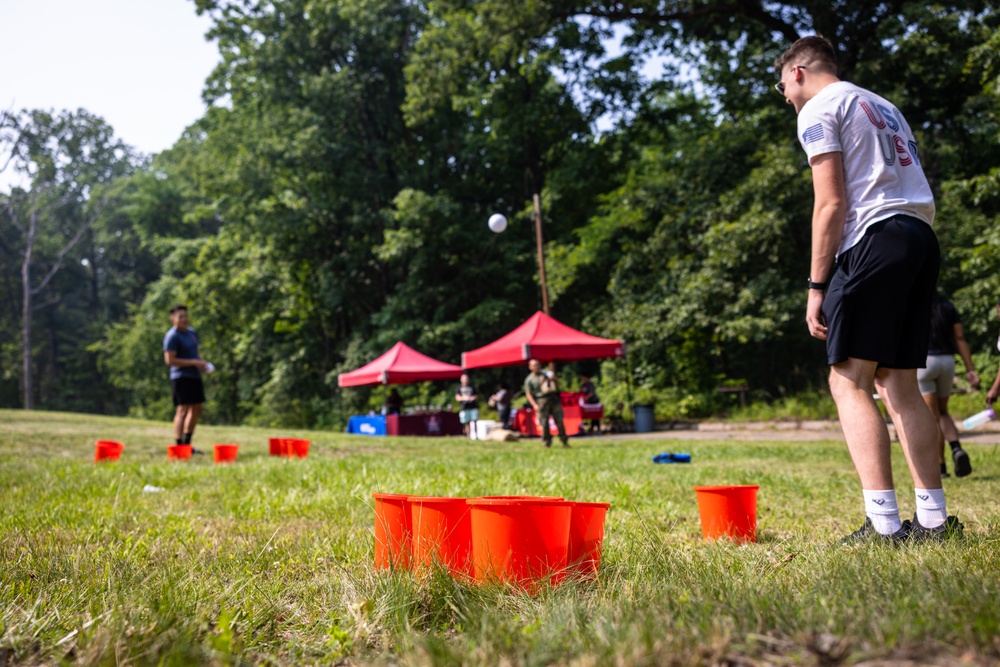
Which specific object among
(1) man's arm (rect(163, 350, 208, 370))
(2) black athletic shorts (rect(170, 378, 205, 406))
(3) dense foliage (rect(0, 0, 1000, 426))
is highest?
(3) dense foliage (rect(0, 0, 1000, 426))

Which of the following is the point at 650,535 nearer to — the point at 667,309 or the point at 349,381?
the point at 667,309

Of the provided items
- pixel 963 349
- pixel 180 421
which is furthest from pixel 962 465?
pixel 180 421

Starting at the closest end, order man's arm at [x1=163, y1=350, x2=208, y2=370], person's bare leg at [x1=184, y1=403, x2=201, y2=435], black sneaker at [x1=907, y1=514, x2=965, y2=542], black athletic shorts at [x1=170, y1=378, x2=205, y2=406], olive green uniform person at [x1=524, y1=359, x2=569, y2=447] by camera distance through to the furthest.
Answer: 1. black sneaker at [x1=907, y1=514, x2=965, y2=542]
2. man's arm at [x1=163, y1=350, x2=208, y2=370]
3. black athletic shorts at [x1=170, y1=378, x2=205, y2=406]
4. person's bare leg at [x1=184, y1=403, x2=201, y2=435]
5. olive green uniform person at [x1=524, y1=359, x2=569, y2=447]

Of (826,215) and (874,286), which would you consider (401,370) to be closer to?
(826,215)

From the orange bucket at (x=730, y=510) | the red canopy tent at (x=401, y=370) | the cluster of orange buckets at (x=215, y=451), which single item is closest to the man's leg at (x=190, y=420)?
the cluster of orange buckets at (x=215, y=451)

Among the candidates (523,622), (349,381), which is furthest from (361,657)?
(349,381)

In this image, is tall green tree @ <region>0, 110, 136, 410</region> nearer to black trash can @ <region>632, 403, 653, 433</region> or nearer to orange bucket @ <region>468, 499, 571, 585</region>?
black trash can @ <region>632, 403, 653, 433</region>

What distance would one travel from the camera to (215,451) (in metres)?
7.77

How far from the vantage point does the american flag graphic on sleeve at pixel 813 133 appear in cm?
314

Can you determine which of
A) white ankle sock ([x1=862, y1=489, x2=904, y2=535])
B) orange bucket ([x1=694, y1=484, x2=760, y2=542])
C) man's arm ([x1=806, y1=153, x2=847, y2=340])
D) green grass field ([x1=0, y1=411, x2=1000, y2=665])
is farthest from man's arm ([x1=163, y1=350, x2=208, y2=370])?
white ankle sock ([x1=862, y1=489, x2=904, y2=535])

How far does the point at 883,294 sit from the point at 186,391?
8346 mm

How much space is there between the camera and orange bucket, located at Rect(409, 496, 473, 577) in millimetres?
2426

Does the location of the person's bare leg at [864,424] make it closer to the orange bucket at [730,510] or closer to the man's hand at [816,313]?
the man's hand at [816,313]

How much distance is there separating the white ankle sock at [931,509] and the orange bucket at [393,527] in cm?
206
